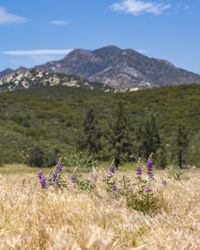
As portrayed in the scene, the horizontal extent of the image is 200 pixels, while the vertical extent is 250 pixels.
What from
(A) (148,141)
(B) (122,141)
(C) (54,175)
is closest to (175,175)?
(C) (54,175)

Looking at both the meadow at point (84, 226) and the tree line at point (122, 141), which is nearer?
the meadow at point (84, 226)

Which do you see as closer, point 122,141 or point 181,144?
point 122,141

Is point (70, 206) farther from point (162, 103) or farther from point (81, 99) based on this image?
A: point (81, 99)

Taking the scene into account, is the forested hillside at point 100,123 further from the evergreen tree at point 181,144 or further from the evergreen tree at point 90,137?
the evergreen tree at point 181,144

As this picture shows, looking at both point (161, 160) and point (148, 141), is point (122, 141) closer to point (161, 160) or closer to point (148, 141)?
point (161, 160)

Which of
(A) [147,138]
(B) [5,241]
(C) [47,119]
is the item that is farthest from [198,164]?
(B) [5,241]

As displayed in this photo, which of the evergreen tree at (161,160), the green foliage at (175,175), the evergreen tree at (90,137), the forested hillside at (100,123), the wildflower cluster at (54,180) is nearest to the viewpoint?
the wildflower cluster at (54,180)

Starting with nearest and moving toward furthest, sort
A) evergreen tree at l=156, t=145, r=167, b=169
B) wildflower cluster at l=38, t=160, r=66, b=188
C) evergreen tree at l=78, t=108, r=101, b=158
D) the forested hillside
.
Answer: wildflower cluster at l=38, t=160, r=66, b=188, evergreen tree at l=156, t=145, r=167, b=169, the forested hillside, evergreen tree at l=78, t=108, r=101, b=158

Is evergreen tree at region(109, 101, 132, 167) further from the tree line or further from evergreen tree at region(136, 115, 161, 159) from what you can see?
evergreen tree at region(136, 115, 161, 159)

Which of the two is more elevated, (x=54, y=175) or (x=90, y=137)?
(x=54, y=175)

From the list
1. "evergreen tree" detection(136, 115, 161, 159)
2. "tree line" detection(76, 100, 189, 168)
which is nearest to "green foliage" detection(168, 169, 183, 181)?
"tree line" detection(76, 100, 189, 168)

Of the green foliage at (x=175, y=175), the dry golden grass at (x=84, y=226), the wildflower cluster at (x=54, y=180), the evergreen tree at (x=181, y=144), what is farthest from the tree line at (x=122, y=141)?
the dry golden grass at (x=84, y=226)

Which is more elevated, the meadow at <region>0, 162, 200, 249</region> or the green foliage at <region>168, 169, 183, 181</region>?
the meadow at <region>0, 162, 200, 249</region>

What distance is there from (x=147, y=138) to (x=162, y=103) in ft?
73.7
